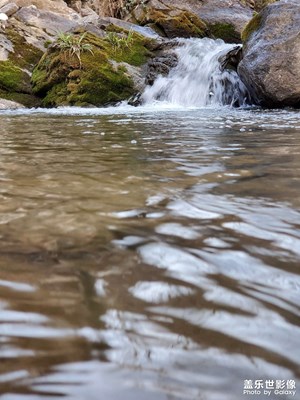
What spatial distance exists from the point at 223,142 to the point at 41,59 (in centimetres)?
1229

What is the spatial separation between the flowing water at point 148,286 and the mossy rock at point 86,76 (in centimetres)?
1100

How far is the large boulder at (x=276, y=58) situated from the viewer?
401 inches

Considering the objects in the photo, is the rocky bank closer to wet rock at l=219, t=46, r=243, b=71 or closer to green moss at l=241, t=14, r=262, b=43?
green moss at l=241, t=14, r=262, b=43

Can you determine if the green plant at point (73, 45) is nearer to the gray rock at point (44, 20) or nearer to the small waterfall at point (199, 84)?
the small waterfall at point (199, 84)

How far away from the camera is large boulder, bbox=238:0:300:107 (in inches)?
401

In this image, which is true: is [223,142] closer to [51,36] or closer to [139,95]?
[139,95]

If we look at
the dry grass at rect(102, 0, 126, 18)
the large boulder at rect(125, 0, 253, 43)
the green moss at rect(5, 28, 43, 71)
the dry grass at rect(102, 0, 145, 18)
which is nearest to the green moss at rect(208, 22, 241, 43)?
the large boulder at rect(125, 0, 253, 43)

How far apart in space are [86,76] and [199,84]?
3.56m

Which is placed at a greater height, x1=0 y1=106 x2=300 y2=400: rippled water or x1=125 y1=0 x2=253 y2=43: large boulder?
x1=125 y1=0 x2=253 y2=43: large boulder

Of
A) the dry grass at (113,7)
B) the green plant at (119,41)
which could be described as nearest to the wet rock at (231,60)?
the green plant at (119,41)

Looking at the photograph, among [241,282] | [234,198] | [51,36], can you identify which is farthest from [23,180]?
[51,36]

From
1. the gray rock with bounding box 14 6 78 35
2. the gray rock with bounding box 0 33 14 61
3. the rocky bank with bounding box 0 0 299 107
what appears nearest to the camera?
the rocky bank with bounding box 0 0 299 107

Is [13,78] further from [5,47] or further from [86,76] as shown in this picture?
[86,76]

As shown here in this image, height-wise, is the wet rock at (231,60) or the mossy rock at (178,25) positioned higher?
the mossy rock at (178,25)
